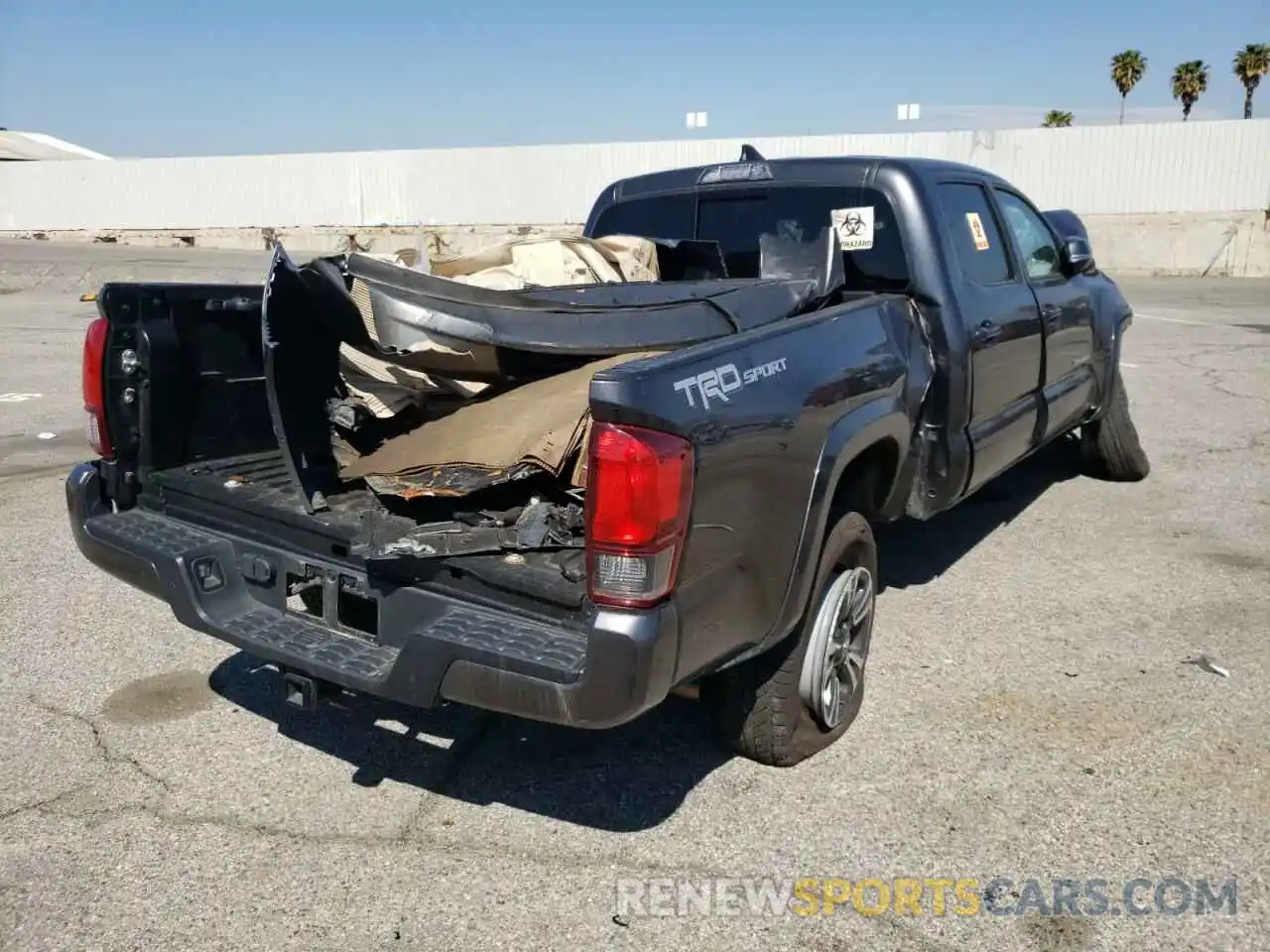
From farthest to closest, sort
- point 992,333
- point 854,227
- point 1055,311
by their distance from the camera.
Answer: point 1055,311 → point 992,333 → point 854,227

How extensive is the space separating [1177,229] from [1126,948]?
29371 mm

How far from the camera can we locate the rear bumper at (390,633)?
262cm

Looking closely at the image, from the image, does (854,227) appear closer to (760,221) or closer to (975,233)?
(760,221)

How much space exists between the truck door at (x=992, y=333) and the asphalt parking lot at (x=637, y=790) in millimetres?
771

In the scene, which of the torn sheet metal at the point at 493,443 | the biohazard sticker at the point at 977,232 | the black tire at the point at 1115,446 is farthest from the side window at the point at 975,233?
the black tire at the point at 1115,446

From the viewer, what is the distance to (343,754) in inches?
144

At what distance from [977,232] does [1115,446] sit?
2787mm

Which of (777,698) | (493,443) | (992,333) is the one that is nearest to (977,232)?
(992,333)

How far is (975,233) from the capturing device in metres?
4.86

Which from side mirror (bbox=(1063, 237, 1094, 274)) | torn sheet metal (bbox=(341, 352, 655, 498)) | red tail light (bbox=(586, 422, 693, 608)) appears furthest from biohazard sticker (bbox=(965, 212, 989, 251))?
red tail light (bbox=(586, 422, 693, 608))

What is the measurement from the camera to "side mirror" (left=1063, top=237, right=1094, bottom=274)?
225 inches

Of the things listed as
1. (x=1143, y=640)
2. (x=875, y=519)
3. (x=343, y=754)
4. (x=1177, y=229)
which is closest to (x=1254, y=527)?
(x=1143, y=640)

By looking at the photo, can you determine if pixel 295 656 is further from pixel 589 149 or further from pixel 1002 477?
pixel 589 149

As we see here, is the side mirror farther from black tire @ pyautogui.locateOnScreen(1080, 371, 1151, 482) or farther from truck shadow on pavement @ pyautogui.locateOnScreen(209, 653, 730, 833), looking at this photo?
truck shadow on pavement @ pyautogui.locateOnScreen(209, 653, 730, 833)
